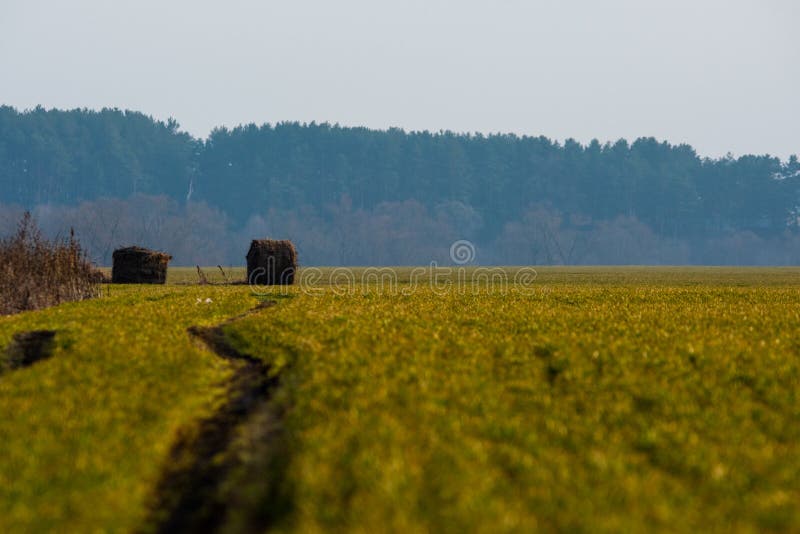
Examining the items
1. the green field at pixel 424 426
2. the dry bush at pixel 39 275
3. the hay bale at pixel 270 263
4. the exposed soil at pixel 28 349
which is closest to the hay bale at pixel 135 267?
the hay bale at pixel 270 263

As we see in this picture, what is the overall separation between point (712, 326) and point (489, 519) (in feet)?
48.3

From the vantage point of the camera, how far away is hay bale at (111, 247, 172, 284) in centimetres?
4753

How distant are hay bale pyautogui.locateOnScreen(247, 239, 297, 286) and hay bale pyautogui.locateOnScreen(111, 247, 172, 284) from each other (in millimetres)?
7002

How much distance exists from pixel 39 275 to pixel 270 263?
18503mm

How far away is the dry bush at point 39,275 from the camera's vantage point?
94.5ft

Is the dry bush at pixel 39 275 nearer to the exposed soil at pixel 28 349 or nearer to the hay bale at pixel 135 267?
the exposed soil at pixel 28 349

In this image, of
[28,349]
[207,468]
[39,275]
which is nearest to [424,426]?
[207,468]

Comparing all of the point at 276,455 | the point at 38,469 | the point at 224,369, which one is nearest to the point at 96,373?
the point at 224,369

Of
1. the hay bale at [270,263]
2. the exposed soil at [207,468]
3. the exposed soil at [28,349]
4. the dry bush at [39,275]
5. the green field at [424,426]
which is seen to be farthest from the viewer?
the hay bale at [270,263]

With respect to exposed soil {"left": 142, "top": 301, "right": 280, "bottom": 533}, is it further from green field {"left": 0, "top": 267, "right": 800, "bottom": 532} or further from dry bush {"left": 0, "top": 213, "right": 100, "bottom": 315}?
dry bush {"left": 0, "top": 213, "right": 100, "bottom": 315}

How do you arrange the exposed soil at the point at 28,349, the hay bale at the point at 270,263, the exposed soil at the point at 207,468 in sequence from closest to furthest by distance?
the exposed soil at the point at 207,468 < the exposed soil at the point at 28,349 < the hay bale at the point at 270,263

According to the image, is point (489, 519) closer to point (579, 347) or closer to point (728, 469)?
point (728, 469)

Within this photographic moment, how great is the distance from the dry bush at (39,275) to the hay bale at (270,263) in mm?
14680

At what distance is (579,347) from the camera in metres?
18.0
